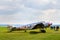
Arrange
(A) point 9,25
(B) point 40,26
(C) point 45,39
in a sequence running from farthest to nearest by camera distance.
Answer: (A) point 9,25
(B) point 40,26
(C) point 45,39

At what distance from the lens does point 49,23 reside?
4372 centimetres

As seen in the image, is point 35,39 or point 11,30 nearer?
point 35,39

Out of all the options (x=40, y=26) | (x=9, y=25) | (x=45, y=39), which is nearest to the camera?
(x=45, y=39)

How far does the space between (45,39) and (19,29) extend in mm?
15819

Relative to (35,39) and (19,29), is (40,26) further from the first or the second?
(35,39)

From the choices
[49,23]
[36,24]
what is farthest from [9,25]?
[49,23]

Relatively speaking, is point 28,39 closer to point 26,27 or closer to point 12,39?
point 12,39

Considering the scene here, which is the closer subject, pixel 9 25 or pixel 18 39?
pixel 18 39

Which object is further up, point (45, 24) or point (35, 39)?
point (45, 24)

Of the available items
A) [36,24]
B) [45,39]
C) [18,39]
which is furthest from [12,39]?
[36,24]

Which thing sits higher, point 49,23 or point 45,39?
point 49,23

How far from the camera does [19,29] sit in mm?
44000

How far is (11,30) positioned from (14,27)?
1142 mm

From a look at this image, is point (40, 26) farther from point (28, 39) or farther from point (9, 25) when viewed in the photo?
point (28, 39)
